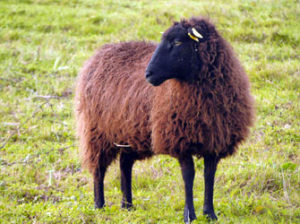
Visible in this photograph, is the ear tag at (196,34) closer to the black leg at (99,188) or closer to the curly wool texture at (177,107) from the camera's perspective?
the curly wool texture at (177,107)

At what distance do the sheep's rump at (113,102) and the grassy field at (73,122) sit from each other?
75 cm

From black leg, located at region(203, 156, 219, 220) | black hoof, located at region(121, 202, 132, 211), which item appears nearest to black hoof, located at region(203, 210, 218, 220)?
black leg, located at region(203, 156, 219, 220)

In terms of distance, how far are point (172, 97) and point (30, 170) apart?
280 centimetres

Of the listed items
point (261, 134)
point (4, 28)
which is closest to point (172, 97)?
point (261, 134)

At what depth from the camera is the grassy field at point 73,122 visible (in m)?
5.12

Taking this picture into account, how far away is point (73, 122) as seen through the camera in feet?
25.1

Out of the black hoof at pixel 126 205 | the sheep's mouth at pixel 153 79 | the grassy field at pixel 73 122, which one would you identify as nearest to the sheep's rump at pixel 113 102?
the sheep's mouth at pixel 153 79

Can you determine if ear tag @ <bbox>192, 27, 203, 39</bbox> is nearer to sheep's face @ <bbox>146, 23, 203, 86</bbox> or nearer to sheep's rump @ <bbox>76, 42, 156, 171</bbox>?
sheep's face @ <bbox>146, 23, 203, 86</bbox>

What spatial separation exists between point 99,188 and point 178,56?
2.06m

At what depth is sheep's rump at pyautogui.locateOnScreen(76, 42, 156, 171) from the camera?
197 inches

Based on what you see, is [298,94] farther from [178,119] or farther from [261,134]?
[178,119]

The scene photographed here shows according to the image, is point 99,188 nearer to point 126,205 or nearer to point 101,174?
point 101,174

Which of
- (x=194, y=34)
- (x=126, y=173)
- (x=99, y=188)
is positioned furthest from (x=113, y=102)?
(x=194, y=34)

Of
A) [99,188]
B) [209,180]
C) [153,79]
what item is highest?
[153,79]
